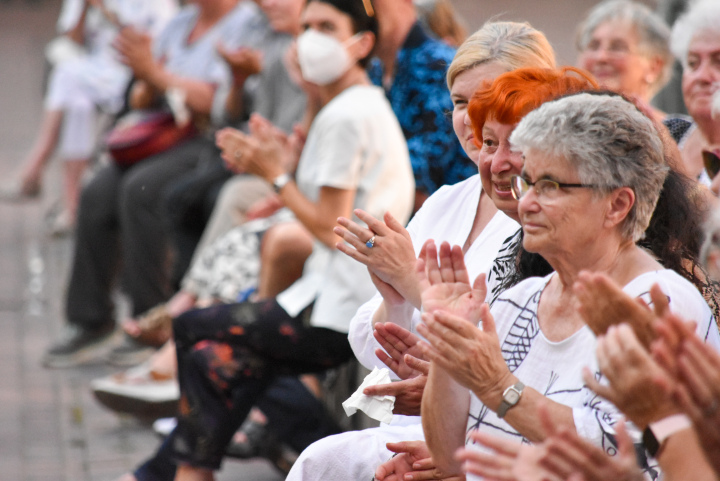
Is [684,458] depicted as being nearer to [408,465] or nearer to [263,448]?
[408,465]

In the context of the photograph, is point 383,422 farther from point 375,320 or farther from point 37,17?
point 37,17

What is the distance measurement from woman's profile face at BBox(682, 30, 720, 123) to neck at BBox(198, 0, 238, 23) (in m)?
3.15

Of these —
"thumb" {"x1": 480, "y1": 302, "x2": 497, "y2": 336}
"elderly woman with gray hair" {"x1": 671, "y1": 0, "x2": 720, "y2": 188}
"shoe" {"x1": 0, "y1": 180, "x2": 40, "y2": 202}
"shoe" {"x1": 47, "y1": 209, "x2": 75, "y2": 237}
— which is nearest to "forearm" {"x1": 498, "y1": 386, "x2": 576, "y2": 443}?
"thumb" {"x1": 480, "y1": 302, "x2": 497, "y2": 336}

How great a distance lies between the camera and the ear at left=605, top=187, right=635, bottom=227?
194 cm

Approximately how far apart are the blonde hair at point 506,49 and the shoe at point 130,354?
313 cm

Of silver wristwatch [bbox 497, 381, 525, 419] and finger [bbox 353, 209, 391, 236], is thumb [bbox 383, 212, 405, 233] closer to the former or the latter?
finger [bbox 353, 209, 391, 236]

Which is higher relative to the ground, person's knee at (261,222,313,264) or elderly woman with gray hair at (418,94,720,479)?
elderly woman with gray hair at (418,94,720,479)

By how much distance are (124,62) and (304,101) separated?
1142mm

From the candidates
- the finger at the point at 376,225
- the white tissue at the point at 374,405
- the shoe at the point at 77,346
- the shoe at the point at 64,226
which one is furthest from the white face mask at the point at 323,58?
the shoe at the point at 64,226

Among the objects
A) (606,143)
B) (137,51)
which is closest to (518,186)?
(606,143)

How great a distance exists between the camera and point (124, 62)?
205 inches

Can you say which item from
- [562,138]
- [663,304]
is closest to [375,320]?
[562,138]

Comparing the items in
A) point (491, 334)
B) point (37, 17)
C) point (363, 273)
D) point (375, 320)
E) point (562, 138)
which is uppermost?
point (562, 138)

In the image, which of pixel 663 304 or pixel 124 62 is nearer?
pixel 663 304
